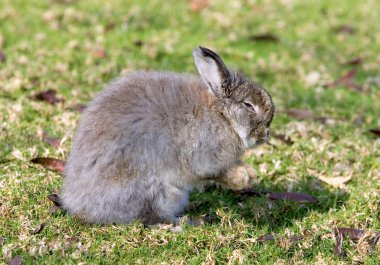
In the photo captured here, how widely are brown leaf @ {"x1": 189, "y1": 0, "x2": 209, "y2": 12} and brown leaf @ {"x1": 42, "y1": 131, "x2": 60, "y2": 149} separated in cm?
520

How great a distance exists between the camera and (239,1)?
1203 cm

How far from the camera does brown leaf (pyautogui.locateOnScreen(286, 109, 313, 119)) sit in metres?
8.11

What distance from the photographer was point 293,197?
239 inches

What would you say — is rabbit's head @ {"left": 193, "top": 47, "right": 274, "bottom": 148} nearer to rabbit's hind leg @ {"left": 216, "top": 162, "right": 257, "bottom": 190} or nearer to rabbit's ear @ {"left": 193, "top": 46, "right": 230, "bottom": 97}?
rabbit's ear @ {"left": 193, "top": 46, "right": 230, "bottom": 97}

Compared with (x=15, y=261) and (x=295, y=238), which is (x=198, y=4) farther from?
(x=15, y=261)

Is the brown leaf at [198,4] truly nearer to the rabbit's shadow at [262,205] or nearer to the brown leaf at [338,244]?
the rabbit's shadow at [262,205]

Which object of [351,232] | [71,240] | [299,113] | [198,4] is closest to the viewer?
[71,240]

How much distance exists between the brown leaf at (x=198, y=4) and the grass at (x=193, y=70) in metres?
0.14

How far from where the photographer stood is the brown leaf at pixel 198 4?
11539 millimetres

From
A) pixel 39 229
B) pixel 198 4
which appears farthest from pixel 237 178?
pixel 198 4

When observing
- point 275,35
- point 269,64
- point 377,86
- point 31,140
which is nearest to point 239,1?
point 275,35

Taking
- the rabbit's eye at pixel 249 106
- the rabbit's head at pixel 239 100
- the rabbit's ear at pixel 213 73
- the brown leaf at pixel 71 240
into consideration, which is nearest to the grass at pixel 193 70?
the brown leaf at pixel 71 240

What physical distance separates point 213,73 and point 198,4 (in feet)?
20.3

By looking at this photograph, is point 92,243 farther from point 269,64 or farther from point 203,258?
point 269,64
